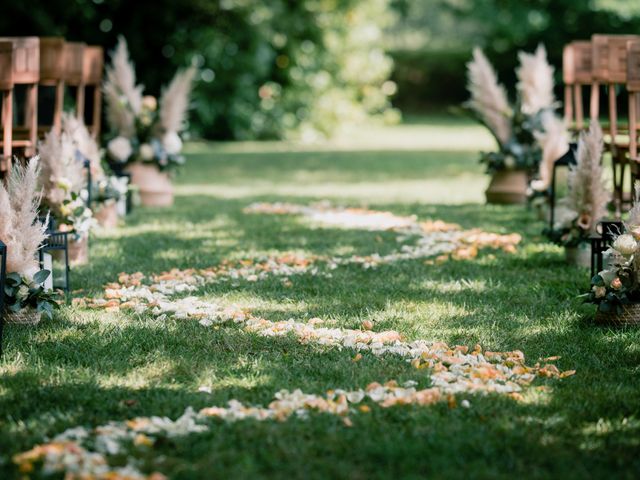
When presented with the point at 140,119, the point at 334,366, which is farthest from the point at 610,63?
the point at 334,366

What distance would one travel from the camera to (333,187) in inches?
407

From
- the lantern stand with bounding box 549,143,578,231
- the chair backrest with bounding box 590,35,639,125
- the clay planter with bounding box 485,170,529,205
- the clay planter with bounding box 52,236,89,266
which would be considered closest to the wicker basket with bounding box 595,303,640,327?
the lantern stand with bounding box 549,143,578,231

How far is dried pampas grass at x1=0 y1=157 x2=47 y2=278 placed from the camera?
13.6 feet

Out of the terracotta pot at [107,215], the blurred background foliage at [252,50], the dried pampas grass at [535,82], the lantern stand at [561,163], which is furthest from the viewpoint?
the blurred background foliage at [252,50]

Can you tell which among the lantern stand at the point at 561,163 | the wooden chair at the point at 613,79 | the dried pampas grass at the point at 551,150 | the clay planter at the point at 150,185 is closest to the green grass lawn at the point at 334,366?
the lantern stand at the point at 561,163

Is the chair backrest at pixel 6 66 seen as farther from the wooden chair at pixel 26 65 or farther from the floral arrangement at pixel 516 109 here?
the floral arrangement at pixel 516 109

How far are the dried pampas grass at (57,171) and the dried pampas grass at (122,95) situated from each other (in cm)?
275

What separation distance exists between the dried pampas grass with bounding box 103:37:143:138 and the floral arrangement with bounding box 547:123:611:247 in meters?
4.27

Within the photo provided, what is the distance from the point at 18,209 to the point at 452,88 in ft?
80.0

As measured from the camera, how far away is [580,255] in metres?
5.76

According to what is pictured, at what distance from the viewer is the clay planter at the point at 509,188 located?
28.2 ft

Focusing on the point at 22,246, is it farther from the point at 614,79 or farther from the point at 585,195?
the point at 614,79

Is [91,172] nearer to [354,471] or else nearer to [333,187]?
[333,187]

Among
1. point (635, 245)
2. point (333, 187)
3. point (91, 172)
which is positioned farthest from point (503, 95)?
point (635, 245)
